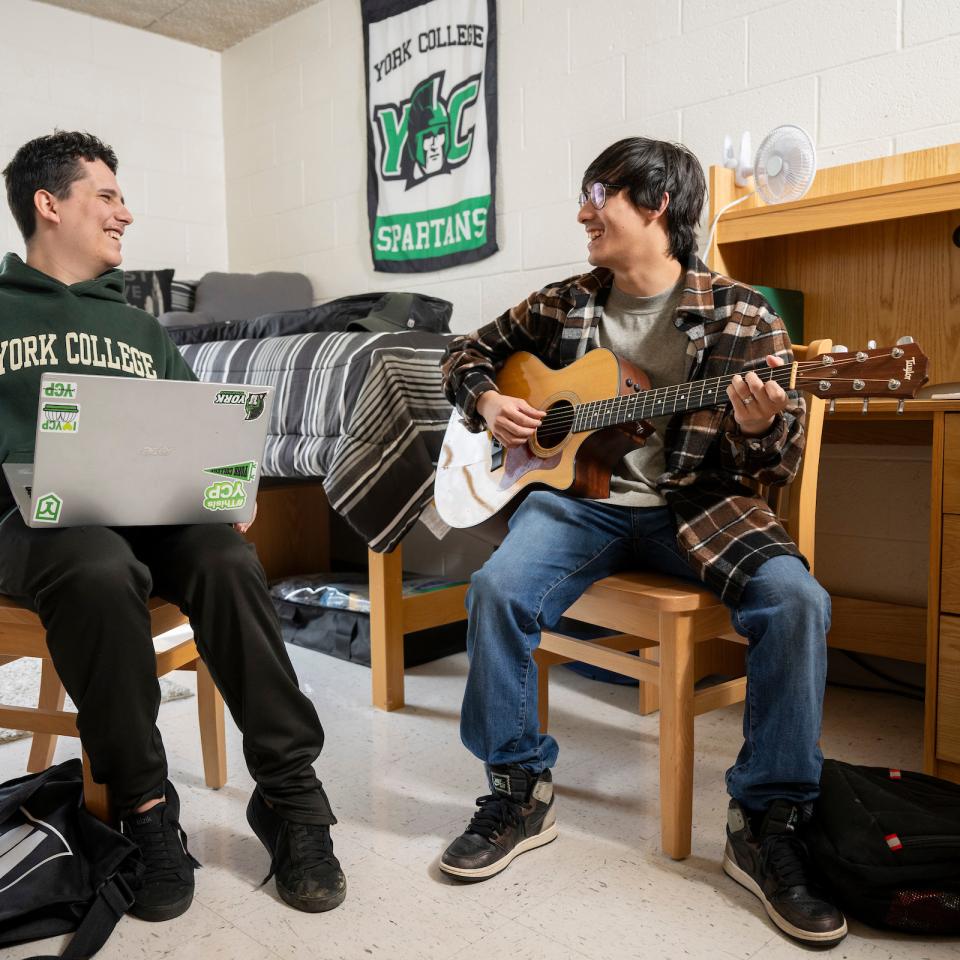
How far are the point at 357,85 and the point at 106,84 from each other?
1052 millimetres

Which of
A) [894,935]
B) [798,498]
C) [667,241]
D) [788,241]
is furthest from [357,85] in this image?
[894,935]

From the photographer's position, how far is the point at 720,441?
1.43 m

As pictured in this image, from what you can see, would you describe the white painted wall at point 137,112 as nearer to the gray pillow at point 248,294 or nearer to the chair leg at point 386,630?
the gray pillow at point 248,294

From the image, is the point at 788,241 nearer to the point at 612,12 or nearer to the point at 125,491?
the point at 612,12

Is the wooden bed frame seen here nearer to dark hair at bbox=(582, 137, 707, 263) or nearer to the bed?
the bed

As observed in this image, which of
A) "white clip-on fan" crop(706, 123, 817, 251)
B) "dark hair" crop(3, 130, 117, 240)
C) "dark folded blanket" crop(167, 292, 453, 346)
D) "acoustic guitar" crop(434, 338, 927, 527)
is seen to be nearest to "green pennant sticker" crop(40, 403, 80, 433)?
"dark hair" crop(3, 130, 117, 240)

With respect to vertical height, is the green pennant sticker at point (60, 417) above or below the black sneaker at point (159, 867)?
above

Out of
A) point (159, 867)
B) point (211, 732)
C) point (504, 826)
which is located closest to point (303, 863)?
point (159, 867)

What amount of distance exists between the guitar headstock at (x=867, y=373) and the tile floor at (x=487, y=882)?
691 millimetres

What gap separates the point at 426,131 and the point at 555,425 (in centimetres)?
185

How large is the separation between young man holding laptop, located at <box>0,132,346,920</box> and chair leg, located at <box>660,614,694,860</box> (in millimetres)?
486

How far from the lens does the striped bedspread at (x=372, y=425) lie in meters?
1.96

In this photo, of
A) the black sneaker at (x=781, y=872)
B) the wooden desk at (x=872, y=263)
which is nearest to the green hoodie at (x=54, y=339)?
the black sneaker at (x=781, y=872)

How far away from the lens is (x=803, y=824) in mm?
1237
